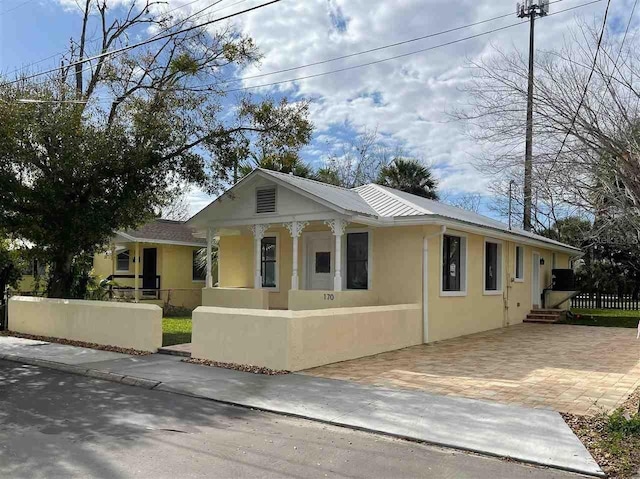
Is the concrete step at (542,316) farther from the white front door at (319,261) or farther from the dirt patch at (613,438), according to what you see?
the dirt patch at (613,438)

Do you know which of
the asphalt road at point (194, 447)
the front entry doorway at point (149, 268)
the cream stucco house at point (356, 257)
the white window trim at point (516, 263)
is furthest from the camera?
the front entry doorway at point (149, 268)

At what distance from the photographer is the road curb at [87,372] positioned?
8.89 metres

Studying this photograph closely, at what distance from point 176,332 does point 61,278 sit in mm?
3621

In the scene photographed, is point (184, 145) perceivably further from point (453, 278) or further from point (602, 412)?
point (602, 412)

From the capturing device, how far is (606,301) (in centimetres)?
2808

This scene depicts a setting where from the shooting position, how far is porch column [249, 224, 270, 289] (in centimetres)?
1508

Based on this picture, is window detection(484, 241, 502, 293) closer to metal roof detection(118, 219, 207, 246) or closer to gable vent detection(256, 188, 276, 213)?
gable vent detection(256, 188, 276, 213)

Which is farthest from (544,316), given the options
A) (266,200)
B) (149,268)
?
(149,268)

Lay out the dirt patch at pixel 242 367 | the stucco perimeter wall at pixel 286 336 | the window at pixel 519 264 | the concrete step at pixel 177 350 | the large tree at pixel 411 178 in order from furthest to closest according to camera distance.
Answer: the large tree at pixel 411 178
the window at pixel 519 264
the concrete step at pixel 177 350
the stucco perimeter wall at pixel 286 336
the dirt patch at pixel 242 367

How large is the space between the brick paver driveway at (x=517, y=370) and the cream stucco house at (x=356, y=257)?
941 millimetres

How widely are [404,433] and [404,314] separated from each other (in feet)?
22.1

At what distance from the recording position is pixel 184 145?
47.0 ft

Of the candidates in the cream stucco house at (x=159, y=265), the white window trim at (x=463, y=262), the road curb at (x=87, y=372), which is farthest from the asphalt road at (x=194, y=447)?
the cream stucco house at (x=159, y=265)

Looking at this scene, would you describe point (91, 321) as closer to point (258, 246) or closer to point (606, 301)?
point (258, 246)
